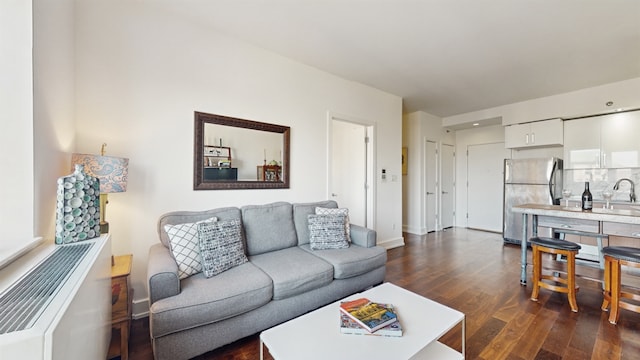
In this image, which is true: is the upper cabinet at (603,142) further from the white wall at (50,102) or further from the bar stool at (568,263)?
the white wall at (50,102)

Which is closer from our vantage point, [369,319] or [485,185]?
[369,319]

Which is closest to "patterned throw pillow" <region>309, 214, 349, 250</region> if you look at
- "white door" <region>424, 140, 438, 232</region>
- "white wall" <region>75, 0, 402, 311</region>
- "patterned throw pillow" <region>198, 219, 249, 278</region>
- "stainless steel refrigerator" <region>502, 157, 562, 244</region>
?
"white wall" <region>75, 0, 402, 311</region>

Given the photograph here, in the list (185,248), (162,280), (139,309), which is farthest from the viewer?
(139,309)

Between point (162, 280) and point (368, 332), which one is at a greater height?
point (162, 280)

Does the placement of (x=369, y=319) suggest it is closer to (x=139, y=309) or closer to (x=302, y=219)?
(x=302, y=219)

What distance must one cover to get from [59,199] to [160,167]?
0.91m

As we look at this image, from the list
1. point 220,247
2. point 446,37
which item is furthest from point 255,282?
point 446,37

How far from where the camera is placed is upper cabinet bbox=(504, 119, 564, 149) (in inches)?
165

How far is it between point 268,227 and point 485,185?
17.2 feet

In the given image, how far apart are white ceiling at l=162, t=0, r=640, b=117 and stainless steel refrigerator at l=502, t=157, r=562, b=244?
1.28 meters

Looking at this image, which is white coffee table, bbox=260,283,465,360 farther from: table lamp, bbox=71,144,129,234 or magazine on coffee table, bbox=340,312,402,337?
table lamp, bbox=71,144,129,234

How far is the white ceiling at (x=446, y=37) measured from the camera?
209 centimetres

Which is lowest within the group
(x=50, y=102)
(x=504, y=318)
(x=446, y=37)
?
(x=504, y=318)

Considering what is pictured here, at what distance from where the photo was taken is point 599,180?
154 inches
